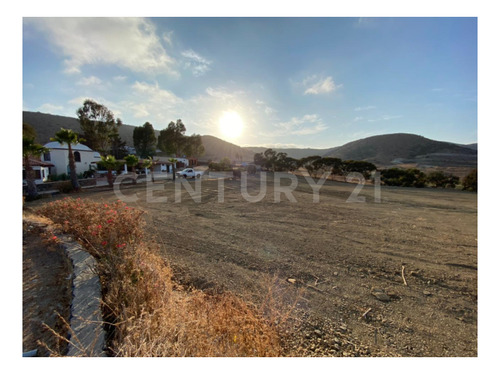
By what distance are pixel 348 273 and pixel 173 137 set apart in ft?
135

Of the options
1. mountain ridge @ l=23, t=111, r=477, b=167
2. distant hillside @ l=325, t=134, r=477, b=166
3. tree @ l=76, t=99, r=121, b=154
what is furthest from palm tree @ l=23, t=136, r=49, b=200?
distant hillside @ l=325, t=134, r=477, b=166

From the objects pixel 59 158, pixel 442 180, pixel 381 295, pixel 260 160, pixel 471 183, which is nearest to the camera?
pixel 381 295

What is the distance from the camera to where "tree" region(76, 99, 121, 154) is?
2669 centimetres

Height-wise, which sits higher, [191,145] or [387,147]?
[387,147]

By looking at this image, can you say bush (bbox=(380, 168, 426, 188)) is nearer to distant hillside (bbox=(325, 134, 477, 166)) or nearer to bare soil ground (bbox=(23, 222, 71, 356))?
bare soil ground (bbox=(23, 222, 71, 356))

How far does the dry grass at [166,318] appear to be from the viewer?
5.41 feet

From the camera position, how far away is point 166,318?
6.08 ft

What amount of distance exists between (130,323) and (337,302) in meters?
2.59

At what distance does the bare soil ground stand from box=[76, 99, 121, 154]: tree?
29.5 meters

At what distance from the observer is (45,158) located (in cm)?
2034

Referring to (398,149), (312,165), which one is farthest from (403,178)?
(398,149)

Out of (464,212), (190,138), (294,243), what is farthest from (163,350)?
(190,138)

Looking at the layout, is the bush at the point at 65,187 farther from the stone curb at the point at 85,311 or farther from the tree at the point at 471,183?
the tree at the point at 471,183

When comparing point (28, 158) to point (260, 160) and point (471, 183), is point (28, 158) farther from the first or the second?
point (471, 183)
